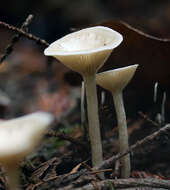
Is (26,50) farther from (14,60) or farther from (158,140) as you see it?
(158,140)

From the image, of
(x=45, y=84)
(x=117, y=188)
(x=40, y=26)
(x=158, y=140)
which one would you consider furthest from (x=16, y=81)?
(x=117, y=188)

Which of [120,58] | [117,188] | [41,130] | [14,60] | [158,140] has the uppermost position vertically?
[14,60]

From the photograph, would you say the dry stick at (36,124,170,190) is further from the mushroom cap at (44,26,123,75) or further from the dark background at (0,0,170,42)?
the dark background at (0,0,170,42)

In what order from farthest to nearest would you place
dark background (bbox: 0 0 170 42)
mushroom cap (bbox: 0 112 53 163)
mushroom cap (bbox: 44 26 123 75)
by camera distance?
dark background (bbox: 0 0 170 42)
mushroom cap (bbox: 44 26 123 75)
mushroom cap (bbox: 0 112 53 163)

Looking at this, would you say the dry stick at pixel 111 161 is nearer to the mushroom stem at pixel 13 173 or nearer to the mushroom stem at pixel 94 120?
the mushroom stem at pixel 94 120

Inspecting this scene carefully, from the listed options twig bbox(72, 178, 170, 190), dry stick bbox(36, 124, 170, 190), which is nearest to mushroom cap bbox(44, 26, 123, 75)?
dry stick bbox(36, 124, 170, 190)

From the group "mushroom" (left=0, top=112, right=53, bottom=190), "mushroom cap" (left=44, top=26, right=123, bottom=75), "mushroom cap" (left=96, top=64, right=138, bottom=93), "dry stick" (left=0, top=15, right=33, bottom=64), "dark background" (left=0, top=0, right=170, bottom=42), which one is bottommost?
"mushroom" (left=0, top=112, right=53, bottom=190)

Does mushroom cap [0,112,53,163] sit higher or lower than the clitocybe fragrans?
lower
